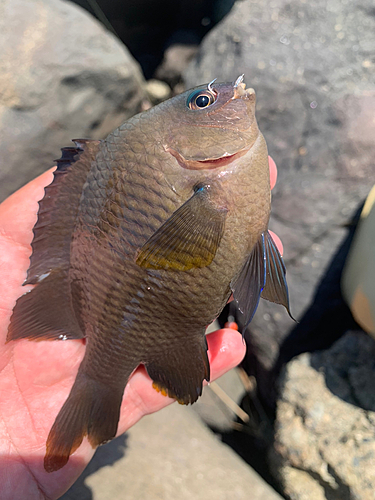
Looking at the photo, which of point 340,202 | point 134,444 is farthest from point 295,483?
point 340,202

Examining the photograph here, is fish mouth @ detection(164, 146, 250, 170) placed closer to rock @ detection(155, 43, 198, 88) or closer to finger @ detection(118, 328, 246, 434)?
finger @ detection(118, 328, 246, 434)

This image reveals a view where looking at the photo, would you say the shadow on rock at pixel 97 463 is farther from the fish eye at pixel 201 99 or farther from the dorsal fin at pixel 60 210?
the fish eye at pixel 201 99

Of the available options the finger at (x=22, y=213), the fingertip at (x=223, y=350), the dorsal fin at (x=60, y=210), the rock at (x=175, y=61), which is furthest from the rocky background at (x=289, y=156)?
the dorsal fin at (x=60, y=210)

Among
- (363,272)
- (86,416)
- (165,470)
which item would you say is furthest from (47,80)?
(165,470)

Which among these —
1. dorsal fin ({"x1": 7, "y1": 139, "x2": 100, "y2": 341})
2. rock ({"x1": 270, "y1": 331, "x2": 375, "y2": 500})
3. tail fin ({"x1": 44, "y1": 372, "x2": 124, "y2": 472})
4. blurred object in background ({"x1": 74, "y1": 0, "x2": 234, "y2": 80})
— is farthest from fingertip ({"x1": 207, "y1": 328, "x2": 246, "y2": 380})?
blurred object in background ({"x1": 74, "y1": 0, "x2": 234, "y2": 80})

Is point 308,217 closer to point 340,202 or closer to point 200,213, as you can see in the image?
point 340,202

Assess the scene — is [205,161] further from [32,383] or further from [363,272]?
[363,272]
